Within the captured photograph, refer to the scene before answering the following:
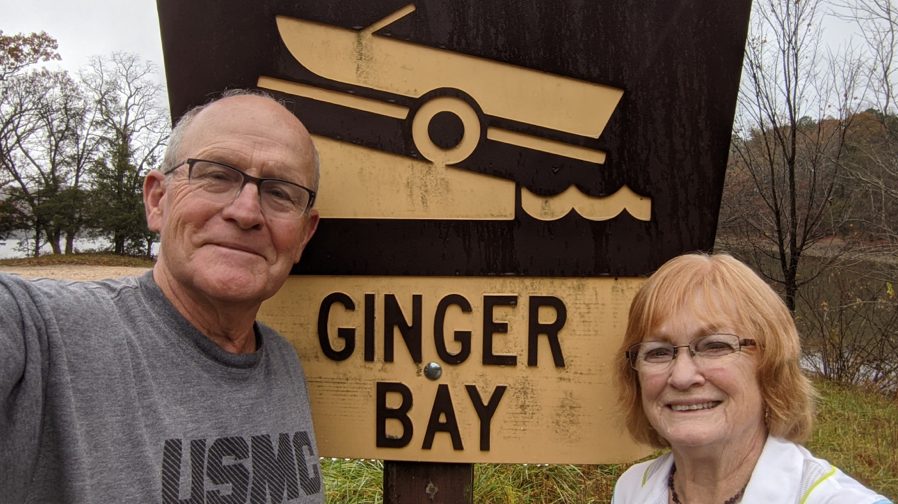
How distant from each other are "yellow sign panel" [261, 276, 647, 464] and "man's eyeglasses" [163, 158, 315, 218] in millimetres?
441

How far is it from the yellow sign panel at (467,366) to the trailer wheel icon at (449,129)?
371 millimetres

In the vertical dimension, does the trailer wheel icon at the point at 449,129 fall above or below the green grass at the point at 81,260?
above

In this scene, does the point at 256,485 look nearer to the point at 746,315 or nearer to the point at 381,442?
the point at 381,442

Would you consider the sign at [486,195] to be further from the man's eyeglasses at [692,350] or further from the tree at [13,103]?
the tree at [13,103]

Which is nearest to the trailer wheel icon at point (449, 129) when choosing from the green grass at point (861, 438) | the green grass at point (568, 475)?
the green grass at point (568, 475)

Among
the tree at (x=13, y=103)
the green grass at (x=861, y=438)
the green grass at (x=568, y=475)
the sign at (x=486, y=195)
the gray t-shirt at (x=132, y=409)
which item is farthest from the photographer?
A: the tree at (x=13, y=103)

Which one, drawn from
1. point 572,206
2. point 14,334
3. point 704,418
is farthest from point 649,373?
point 14,334

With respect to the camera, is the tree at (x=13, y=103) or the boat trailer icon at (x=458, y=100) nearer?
the boat trailer icon at (x=458, y=100)

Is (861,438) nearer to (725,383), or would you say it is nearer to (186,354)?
(725,383)

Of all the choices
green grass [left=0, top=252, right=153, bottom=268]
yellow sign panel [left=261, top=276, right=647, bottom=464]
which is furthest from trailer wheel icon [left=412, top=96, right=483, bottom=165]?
green grass [left=0, top=252, right=153, bottom=268]

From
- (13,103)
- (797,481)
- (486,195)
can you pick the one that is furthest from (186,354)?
(13,103)

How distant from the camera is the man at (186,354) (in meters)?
1.21

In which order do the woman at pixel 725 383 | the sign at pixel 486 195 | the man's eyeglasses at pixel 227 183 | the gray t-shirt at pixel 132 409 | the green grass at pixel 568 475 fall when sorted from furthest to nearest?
the green grass at pixel 568 475
the sign at pixel 486 195
the man's eyeglasses at pixel 227 183
the woman at pixel 725 383
the gray t-shirt at pixel 132 409

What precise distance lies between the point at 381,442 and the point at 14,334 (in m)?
1.05
